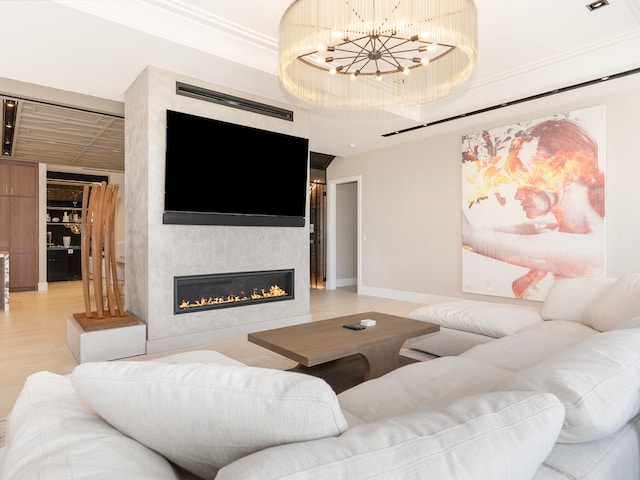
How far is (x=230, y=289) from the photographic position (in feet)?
14.1

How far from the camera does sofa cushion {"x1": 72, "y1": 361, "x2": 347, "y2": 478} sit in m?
0.72

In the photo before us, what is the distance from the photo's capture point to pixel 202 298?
4.10 m

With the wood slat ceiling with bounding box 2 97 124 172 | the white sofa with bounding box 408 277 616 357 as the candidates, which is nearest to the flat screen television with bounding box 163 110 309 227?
the wood slat ceiling with bounding box 2 97 124 172

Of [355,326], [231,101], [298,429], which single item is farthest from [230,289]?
[298,429]

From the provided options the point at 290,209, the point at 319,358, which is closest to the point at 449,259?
the point at 290,209

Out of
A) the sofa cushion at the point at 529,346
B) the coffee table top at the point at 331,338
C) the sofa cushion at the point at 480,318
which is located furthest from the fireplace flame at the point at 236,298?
the sofa cushion at the point at 529,346

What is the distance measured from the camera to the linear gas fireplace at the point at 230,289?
12.9 feet

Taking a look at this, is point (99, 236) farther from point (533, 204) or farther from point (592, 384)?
point (533, 204)

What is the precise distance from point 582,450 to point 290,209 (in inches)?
157

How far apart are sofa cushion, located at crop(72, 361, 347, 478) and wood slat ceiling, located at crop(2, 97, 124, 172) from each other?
508 centimetres

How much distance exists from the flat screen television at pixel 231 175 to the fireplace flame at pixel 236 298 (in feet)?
2.65

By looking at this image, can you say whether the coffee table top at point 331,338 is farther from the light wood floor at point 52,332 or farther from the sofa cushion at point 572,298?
the sofa cushion at point 572,298

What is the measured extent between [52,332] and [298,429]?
15.7 ft

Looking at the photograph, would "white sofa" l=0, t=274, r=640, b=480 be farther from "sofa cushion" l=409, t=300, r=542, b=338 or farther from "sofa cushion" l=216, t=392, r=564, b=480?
"sofa cushion" l=409, t=300, r=542, b=338
